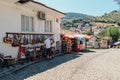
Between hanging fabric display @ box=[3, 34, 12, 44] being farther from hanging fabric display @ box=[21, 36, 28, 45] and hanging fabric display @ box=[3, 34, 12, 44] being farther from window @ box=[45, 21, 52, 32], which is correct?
window @ box=[45, 21, 52, 32]

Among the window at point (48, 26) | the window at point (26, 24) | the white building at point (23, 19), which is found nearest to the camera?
the white building at point (23, 19)

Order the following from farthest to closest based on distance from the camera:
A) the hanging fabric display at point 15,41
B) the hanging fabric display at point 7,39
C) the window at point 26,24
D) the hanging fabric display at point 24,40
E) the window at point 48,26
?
the window at point 48,26 < the window at point 26,24 < the hanging fabric display at point 24,40 < the hanging fabric display at point 15,41 < the hanging fabric display at point 7,39

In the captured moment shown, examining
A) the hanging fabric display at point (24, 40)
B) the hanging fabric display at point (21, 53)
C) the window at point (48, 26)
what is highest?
the window at point (48, 26)

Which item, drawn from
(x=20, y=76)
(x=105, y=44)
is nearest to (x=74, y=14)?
(x=105, y=44)

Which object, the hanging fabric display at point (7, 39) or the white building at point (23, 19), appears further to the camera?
the white building at point (23, 19)

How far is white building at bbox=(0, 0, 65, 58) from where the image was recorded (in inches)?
604

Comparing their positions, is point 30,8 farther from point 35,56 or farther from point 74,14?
point 74,14

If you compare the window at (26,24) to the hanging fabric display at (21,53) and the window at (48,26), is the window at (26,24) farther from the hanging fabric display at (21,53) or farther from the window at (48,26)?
the window at (48,26)

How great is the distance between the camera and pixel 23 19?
1823 cm

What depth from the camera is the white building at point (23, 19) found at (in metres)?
15.3

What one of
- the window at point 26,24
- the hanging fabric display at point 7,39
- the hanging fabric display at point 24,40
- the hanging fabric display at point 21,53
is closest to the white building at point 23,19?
the window at point 26,24

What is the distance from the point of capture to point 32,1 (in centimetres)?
1711

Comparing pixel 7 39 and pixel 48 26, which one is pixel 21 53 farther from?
pixel 48 26

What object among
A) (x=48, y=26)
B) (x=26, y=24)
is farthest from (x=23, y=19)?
(x=48, y=26)
